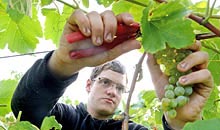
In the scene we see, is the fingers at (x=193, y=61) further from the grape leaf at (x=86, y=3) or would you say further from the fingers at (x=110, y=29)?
the grape leaf at (x=86, y=3)

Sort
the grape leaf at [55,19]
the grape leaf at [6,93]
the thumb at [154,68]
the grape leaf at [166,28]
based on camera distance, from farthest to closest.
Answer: the grape leaf at [6,93], the grape leaf at [55,19], the thumb at [154,68], the grape leaf at [166,28]

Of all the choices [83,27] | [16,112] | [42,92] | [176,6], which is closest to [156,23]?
[176,6]

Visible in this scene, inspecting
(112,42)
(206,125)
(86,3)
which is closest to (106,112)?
(86,3)

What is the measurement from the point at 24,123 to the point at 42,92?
331 mm

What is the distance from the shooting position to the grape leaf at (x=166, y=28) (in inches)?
40.1

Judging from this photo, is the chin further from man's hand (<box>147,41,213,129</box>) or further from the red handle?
the red handle

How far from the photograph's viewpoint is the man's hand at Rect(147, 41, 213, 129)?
1093 mm

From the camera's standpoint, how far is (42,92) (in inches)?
57.8

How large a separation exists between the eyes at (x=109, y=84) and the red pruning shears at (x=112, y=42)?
1.31 m

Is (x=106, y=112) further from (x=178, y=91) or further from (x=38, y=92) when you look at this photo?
(x=178, y=91)

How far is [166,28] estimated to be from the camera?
1.04 meters

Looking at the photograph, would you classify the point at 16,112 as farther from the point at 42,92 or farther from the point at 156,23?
the point at 156,23

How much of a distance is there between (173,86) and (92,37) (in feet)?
0.70

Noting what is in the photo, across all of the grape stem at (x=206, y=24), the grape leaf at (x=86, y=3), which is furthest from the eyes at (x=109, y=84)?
the grape stem at (x=206, y=24)
